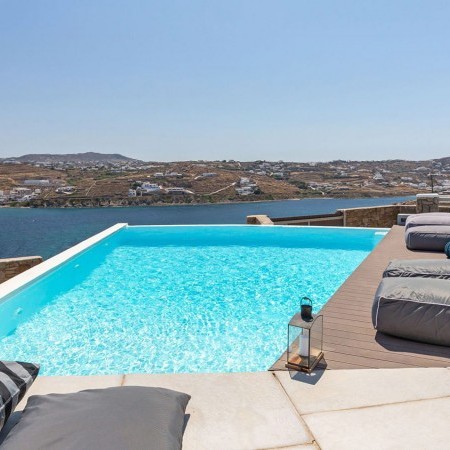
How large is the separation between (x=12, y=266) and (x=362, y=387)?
742 cm

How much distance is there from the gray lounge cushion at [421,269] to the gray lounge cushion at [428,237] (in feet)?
7.34

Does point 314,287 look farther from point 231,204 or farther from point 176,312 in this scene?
point 231,204

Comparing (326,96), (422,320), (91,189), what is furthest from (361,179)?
(422,320)

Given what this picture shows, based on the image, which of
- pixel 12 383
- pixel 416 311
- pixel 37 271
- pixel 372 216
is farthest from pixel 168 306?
pixel 372 216

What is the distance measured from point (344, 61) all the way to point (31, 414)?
518 inches

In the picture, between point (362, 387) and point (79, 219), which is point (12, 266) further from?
point (79, 219)

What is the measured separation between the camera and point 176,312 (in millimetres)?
5168

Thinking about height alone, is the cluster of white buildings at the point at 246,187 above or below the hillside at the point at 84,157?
below

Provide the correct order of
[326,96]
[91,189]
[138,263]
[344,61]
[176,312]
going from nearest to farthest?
1. [176,312]
2. [138,263]
3. [344,61]
4. [326,96]
5. [91,189]

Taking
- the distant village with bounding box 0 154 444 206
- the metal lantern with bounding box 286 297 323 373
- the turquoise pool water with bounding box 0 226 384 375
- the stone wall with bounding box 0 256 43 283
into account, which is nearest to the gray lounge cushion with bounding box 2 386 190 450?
the metal lantern with bounding box 286 297 323 373

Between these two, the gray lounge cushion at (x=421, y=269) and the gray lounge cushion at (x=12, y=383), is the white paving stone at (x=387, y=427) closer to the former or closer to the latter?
the gray lounge cushion at (x=12, y=383)

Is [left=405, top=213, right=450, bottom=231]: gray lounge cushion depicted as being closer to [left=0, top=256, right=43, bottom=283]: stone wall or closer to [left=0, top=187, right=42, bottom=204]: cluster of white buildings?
[left=0, top=256, right=43, bottom=283]: stone wall

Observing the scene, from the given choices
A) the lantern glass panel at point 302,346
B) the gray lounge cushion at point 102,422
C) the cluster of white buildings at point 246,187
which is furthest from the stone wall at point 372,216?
the cluster of white buildings at point 246,187

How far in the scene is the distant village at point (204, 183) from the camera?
48.3 metres
